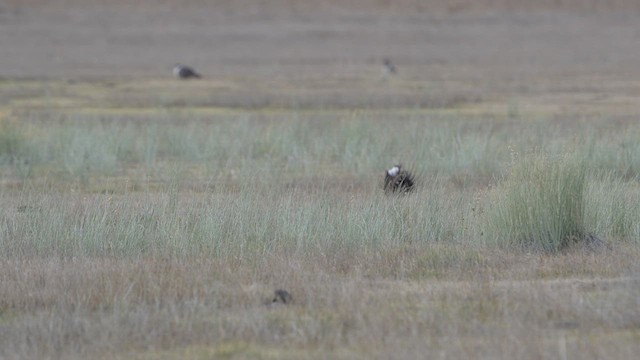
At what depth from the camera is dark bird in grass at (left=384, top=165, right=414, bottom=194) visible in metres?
13.4

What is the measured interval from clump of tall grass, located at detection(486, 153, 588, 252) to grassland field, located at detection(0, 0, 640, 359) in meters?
0.02

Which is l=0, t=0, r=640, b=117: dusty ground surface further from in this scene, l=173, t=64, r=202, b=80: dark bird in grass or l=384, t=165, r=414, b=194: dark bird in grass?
l=384, t=165, r=414, b=194: dark bird in grass

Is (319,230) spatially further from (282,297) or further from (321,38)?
(321,38)

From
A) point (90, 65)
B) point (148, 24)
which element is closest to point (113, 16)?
point (148, 24)

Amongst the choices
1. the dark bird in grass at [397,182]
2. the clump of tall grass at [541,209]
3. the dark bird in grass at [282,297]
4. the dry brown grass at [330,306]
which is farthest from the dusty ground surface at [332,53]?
the dark bird in grass at [282,297]

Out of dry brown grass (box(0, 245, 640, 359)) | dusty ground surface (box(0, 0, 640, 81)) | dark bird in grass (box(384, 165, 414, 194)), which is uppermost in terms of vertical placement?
dry brown grass (box(0, 245, 640, 359))

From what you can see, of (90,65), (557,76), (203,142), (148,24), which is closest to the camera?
(203,142)

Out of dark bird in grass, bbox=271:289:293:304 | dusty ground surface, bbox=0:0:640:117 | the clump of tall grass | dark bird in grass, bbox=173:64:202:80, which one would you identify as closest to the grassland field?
the clump of tall grass

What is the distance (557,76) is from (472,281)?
31746 mm

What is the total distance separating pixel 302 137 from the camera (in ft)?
66.2

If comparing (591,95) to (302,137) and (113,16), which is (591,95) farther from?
(113,16)

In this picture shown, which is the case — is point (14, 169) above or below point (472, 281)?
below

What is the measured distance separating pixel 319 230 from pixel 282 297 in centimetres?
237

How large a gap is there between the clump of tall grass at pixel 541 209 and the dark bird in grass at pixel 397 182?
249cm
